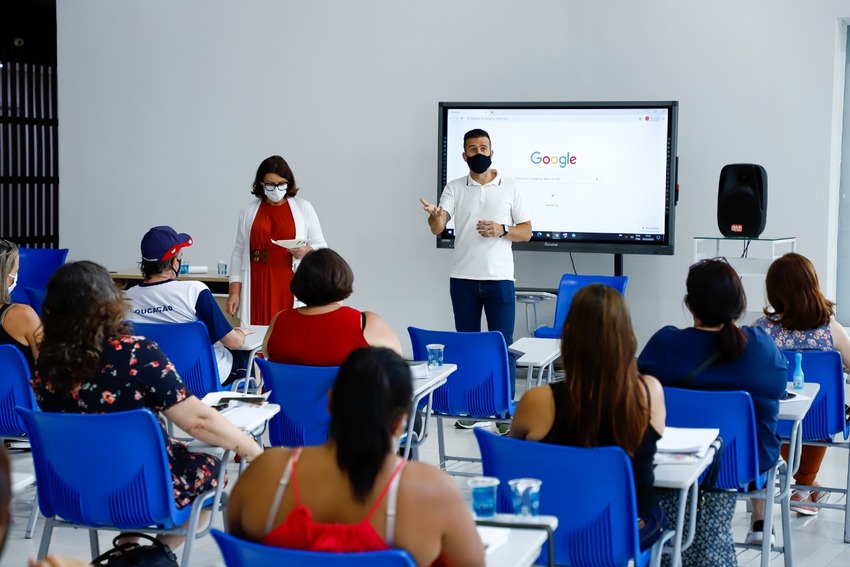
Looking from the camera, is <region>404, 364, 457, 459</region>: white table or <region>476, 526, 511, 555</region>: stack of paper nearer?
<region>476, 526, 511, 555</region>: stack of paper

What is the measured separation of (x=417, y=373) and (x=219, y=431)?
3.59 ft

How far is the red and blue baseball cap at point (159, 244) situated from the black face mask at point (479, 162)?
1.91 meters

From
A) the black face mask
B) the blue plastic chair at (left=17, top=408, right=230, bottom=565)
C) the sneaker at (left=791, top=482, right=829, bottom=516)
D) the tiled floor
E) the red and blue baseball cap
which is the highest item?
the black face mask

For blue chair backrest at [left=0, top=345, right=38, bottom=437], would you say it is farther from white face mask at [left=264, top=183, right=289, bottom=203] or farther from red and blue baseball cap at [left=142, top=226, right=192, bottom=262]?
white face mask at [left=264, top=183, right=289, bottom=203]

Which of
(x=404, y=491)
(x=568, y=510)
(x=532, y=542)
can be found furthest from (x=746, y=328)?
(x=404, y=491)

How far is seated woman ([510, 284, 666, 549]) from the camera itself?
267 cm

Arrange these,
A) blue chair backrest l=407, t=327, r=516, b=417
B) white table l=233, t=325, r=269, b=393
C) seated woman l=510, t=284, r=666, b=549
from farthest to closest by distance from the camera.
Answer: white table l=233, t=325, r=269, b=393, blue chair backrest l=407, t=327, r=516, b=417, seated woman l=510, t=284, r=666, b=549

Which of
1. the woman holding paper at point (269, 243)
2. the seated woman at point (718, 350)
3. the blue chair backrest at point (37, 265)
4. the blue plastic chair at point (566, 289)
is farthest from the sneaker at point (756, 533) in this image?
the blue chair backrest at point (37, 265)

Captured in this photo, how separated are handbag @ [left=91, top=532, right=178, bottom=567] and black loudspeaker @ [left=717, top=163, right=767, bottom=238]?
4.58m

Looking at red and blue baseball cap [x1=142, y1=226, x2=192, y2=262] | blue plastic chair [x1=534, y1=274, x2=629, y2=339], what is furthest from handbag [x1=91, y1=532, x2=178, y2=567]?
blue plastic chair [x1=534, y1=274, x2=629, y2=339]

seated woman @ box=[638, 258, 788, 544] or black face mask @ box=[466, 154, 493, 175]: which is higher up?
black face mask @ box=[466, 154, 493, 175]

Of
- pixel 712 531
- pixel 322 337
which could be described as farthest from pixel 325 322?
pixel 712 531

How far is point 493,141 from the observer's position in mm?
7500

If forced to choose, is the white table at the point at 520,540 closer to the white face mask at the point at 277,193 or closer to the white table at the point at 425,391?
the white table at the point at 425,391
